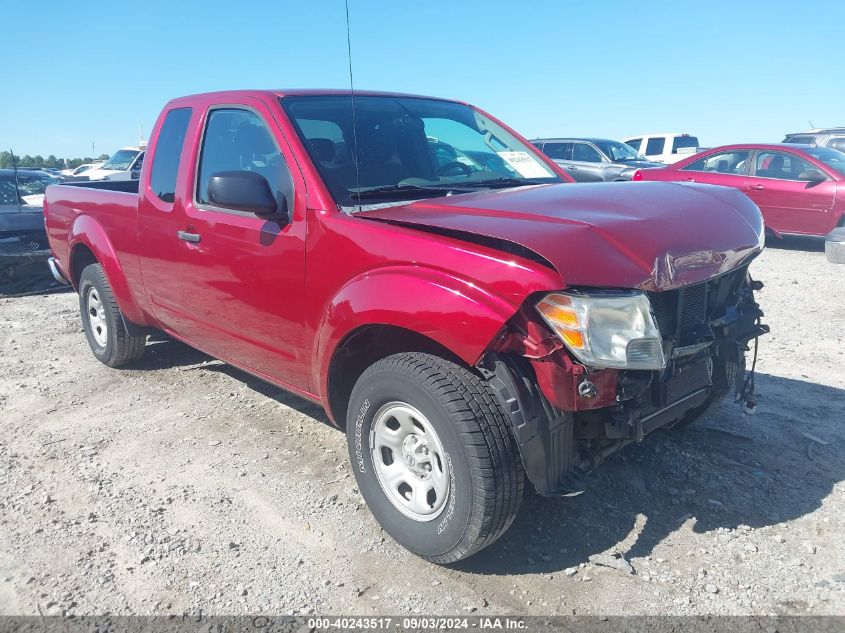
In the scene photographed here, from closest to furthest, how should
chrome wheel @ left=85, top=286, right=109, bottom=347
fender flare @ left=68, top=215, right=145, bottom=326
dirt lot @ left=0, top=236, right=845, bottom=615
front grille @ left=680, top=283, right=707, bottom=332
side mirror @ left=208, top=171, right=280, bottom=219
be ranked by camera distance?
dirt lot @ left=0, top=236, right=845, bottom=615 → front grille @ left=680, top=283, right=707, bottom=332 → side mirror @ left=208, top=171, right=280, bottom=219 → fender flare @ left=68, top=215, right=145, bottom=326 → chrome wheel @ left=85, top=286, right=109, bottom=347

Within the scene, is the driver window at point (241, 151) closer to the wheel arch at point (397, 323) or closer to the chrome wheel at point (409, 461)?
the wheel arch at point (397, 323)

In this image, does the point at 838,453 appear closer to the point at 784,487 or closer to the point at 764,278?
the point at 784,487

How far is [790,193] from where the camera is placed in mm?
10164

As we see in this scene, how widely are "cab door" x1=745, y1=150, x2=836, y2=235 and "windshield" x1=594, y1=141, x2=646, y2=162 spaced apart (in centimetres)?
462

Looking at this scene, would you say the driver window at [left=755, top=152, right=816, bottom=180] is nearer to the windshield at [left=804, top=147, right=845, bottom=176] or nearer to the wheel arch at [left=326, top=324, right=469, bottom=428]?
the windshield at [left=804, top=147, right=845, bottom=176]

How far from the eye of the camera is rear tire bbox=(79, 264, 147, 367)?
202 inches

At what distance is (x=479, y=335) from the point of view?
2396 millimetres

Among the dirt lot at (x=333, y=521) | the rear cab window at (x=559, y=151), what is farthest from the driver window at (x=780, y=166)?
the dirt lot at (x=333, y=521)

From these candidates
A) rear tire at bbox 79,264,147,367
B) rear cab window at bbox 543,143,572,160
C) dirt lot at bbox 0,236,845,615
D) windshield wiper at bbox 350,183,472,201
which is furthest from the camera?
rear cab window at bbox 543,143,572,160

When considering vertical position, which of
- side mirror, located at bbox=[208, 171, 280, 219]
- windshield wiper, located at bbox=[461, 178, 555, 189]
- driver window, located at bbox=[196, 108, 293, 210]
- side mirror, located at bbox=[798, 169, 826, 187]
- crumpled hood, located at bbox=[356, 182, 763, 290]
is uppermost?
driver window, located at bbox=[196, 108, 293, 210]

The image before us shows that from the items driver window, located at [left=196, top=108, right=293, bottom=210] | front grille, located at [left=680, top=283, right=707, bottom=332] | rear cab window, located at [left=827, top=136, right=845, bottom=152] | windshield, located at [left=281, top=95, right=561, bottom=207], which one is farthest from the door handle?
rear cab window, located at [left=827, top=136, right=845, bottom=152]

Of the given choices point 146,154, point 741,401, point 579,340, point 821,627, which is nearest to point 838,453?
point 741,401

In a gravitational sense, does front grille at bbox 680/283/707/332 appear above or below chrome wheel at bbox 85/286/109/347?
above

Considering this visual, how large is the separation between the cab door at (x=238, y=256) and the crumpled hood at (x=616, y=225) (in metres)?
0.55
